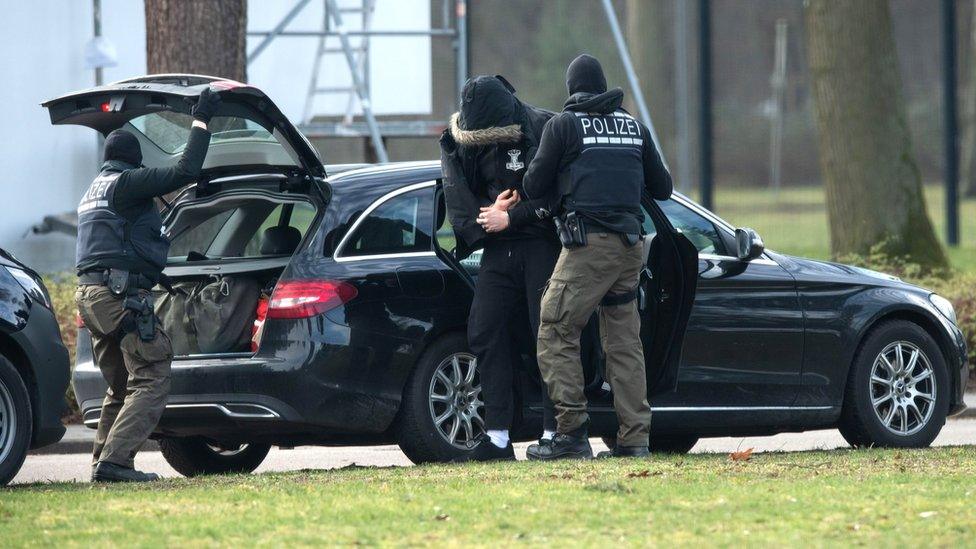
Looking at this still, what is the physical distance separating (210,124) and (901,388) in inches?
154

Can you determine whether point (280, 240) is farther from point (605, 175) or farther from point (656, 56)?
point (656, 56)

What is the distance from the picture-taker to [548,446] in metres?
7.85

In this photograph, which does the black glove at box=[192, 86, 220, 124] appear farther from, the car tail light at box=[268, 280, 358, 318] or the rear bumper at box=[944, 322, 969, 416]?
the rear bumper at box=[944, 322, 969, 416]

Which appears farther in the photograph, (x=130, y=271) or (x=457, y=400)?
(x=457, y=400)

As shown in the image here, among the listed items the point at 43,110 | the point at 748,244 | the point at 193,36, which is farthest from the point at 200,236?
the point at 43,110

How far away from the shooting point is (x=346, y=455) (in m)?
10.2

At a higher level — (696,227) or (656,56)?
(656,56)

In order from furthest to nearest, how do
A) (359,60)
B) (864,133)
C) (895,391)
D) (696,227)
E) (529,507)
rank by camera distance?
1. (359,60)
2. (864,133)
3. (895,391)
4. (696,227)
5. (529,507)

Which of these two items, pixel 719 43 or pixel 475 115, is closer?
pixel 475 115

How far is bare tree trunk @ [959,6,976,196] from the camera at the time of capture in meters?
40.2

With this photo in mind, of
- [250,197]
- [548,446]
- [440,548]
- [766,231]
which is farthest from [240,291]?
[766,231]

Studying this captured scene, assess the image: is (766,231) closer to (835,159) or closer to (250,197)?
(835,159)

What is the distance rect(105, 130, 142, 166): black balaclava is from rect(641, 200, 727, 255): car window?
2590 mm

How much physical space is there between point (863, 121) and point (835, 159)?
45cm
